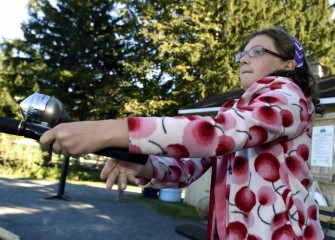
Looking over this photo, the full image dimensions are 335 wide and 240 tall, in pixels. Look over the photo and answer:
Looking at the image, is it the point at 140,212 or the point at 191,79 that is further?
the point at 191,79

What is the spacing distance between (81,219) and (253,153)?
30.4 ft

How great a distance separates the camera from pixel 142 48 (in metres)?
24.3

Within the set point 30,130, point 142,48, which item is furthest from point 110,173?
point 142,48

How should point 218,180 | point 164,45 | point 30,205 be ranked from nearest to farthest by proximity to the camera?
point 218,180, point 30,205, point 164,45

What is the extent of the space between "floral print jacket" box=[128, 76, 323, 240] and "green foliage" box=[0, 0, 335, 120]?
1987cm

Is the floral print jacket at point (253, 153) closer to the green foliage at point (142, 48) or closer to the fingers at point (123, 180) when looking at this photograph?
the fingers at point (123, 180)

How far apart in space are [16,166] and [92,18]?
1251 cm

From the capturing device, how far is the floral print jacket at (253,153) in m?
0.98

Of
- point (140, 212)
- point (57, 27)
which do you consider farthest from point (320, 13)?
point (140, 212)

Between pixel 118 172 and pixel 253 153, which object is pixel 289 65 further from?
pixel 118 172

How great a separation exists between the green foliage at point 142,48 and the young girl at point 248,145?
64.5 feet

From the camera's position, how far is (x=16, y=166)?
868 inches

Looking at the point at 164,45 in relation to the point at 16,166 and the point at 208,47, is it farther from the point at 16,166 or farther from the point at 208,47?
the point at 16,166

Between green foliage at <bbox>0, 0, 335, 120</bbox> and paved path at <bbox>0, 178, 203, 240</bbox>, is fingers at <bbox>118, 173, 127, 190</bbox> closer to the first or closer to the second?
paved path at <bbox>0, 178, 203, 240</bbox>
